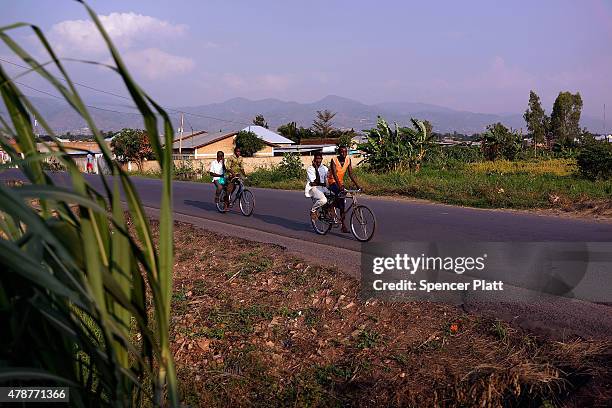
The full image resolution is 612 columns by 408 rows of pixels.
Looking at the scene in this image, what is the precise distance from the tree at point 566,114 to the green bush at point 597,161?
44.0 m

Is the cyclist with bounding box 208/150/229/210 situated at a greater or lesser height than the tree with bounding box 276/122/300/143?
lesser

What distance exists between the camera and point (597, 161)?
19.7 metres

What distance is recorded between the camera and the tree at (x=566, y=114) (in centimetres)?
6188

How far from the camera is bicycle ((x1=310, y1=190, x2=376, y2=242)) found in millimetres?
10148

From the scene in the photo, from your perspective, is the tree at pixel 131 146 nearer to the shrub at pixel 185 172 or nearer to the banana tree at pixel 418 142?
the shrub at pixel 185 172

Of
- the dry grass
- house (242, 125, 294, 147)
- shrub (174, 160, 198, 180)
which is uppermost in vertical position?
house (242, 125, 294, 147)

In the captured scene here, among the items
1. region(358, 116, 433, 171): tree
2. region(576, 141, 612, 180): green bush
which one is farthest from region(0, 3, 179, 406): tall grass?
region(358, 116, 433, 171): tree

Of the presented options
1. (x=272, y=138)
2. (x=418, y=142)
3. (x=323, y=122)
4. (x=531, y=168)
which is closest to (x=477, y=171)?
(x=531, y=168)

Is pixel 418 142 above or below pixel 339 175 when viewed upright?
above

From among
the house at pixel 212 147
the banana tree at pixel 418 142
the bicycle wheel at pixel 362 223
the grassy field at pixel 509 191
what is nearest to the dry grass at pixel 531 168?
the grassy field at pixel 509 191

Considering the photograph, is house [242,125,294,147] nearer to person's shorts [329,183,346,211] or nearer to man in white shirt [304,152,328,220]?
man in white shirt [304,152,328,220]

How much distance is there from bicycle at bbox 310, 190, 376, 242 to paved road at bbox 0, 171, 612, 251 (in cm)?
18

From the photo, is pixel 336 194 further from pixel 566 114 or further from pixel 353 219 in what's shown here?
pixel 566 114

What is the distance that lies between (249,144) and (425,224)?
1825 inches
